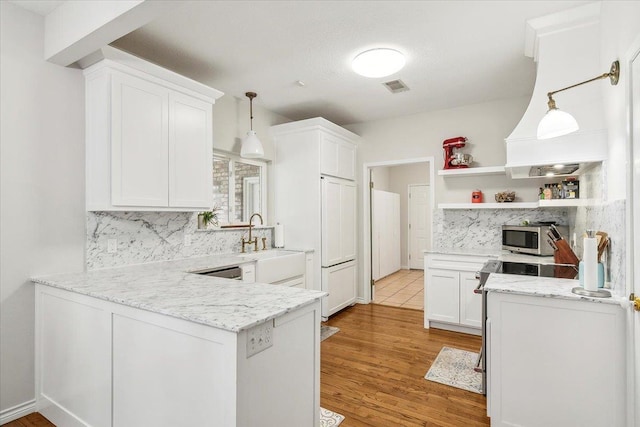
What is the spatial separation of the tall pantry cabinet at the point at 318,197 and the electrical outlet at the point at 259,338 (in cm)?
271

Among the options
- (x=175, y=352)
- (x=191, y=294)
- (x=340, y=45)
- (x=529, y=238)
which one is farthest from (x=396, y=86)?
(x=175, y=352)

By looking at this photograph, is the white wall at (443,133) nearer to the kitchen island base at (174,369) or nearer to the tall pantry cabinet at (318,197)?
the tall pantry cabinet at (318,197)

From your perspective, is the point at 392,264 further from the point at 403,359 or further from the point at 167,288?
the point at 167,288

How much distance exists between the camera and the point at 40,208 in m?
2.25

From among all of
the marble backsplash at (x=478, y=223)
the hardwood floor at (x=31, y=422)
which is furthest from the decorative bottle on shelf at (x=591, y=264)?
the hardwood floor at (x=31, y=422)

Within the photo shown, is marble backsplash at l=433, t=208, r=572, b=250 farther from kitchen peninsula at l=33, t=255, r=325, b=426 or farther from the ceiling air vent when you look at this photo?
kitchen peninsula at l=33, t=255, r=325, b=426

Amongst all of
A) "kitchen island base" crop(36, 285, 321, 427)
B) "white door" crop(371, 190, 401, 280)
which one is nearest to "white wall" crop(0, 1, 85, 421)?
"kitchen island base" crop(36, 285, 321, 427)

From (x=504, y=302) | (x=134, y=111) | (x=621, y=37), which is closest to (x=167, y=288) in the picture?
(x=134, y=111)

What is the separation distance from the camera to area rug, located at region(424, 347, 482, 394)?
2587mm

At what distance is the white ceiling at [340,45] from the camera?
226 cm

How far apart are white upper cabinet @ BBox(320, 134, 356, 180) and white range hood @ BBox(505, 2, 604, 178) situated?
2237mm

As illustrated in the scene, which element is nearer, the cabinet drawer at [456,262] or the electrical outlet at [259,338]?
the electrical outlet at [259,338]

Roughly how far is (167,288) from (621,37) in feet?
9.14

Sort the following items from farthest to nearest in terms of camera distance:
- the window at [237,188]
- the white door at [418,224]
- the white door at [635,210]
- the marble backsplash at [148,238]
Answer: the white door at [418,224]
the window at [237,188]
the marble backsplash at [148,238]
the white door at [635,210]
